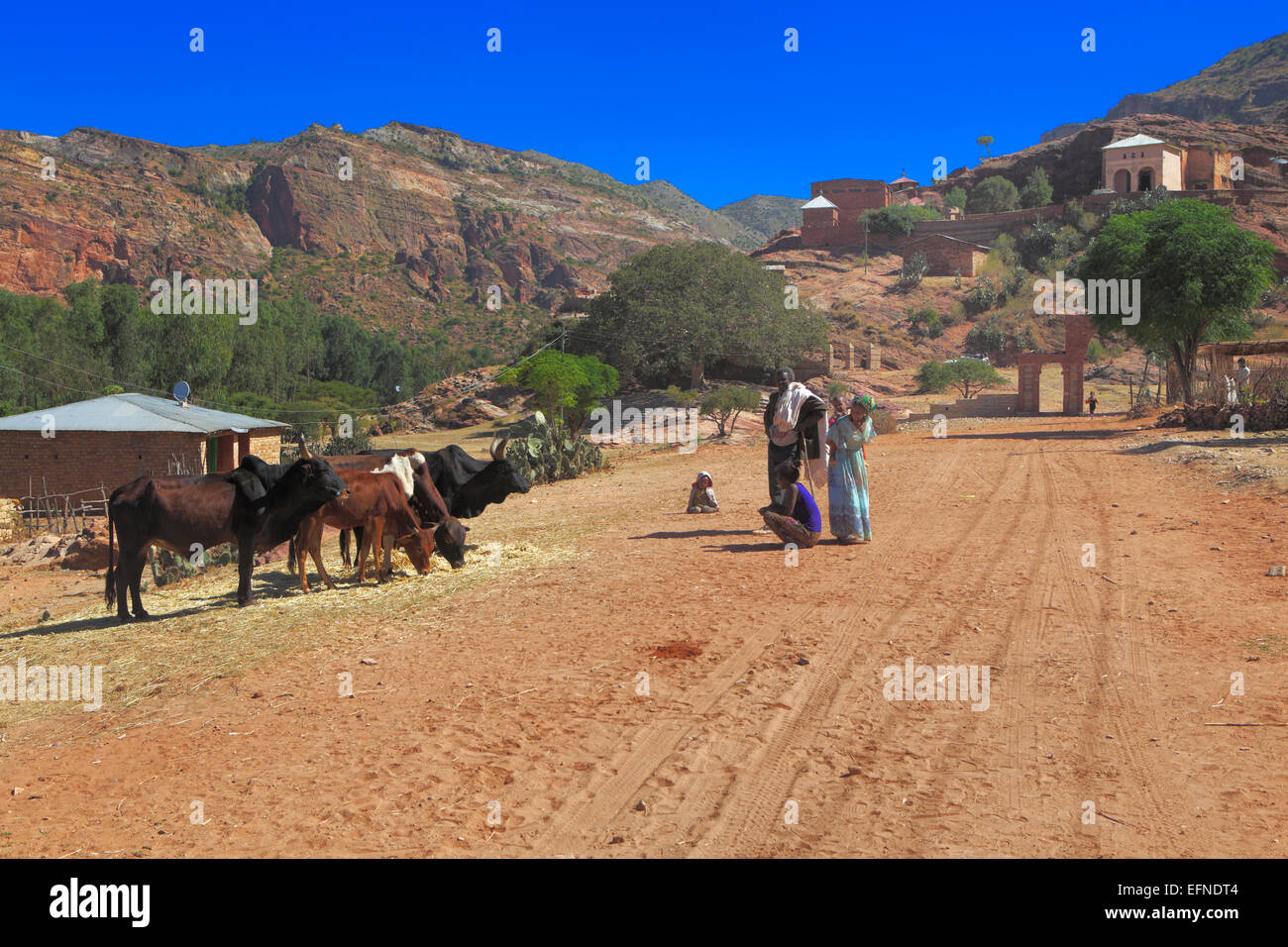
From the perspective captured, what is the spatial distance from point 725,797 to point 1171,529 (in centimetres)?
961

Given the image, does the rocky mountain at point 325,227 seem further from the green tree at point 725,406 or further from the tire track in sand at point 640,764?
the tire track in sand at point 640,764

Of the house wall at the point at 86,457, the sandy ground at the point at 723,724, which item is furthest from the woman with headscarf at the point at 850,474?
the house wall at the point at 86,457

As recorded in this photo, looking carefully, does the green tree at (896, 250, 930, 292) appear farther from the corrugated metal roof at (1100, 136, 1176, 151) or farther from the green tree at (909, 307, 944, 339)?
the corrugated metal roof at (1100, 136, 1176, 151)

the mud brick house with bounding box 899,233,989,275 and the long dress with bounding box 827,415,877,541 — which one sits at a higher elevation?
the mud brick house with bounding box 899,233,989,275

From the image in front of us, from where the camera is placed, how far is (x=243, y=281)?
4003 inches

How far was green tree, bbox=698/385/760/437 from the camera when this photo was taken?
1383 inches

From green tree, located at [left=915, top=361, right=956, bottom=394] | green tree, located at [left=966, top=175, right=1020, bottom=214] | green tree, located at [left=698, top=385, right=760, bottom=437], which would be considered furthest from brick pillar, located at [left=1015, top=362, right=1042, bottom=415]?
green tree, located at [left=966, top=175, right=1020, bottom=214]

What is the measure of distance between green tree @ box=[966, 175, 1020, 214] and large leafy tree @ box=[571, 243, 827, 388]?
54.7 metres

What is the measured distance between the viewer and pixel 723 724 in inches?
241

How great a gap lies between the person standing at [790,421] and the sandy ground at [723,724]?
4.25 ft

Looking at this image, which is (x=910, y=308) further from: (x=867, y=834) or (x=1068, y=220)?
(x=867, y=834)

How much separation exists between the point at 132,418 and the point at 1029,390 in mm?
32766

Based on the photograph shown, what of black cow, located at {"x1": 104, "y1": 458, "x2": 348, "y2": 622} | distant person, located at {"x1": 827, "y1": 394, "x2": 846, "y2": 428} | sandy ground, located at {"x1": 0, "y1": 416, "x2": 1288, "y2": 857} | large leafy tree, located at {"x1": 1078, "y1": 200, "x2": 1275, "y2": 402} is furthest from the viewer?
large leafy tree, located at {"x1": 1078, "y1": 200, "x2": 1275, "y2": 402}
